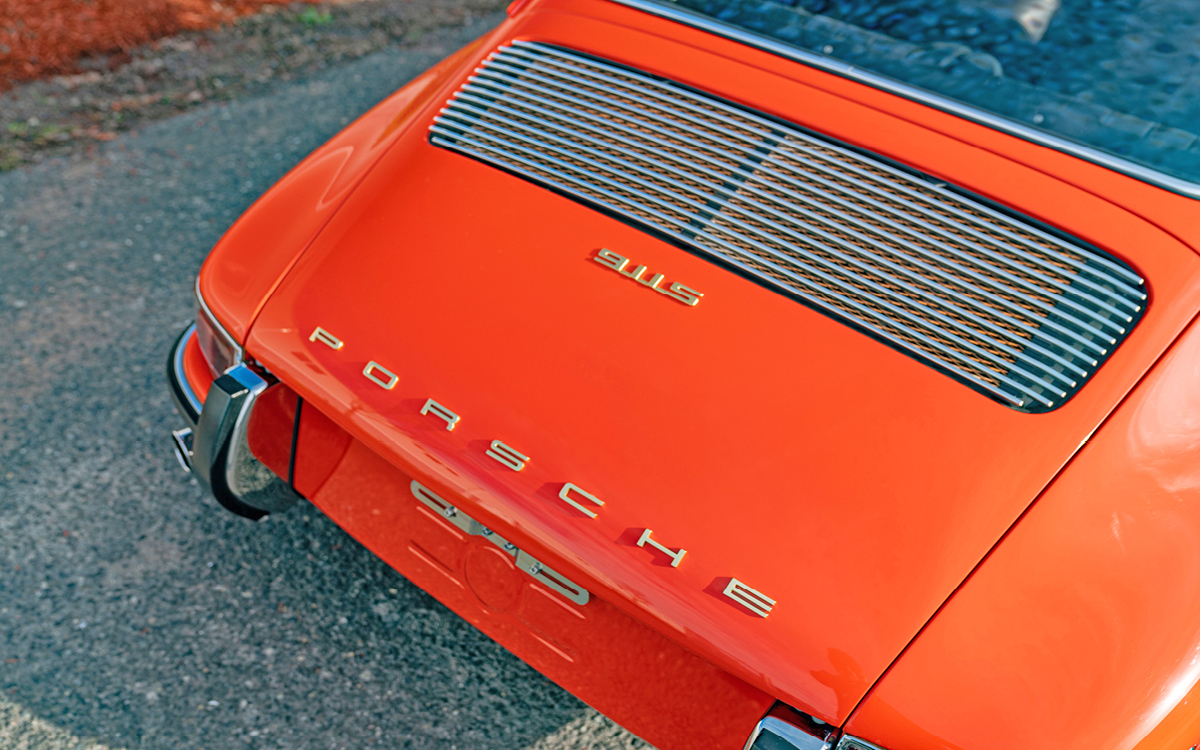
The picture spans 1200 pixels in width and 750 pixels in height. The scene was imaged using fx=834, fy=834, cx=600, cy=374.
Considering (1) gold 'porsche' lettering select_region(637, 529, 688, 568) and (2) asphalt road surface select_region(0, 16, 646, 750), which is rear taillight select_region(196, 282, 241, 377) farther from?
(1) gold 'porsche' lettering select_region(637, 529, 688, 568)

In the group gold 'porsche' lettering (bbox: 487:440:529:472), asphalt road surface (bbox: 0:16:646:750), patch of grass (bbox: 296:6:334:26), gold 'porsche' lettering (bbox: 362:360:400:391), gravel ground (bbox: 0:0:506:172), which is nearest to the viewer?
gold 'porsche' lettering (bbox: 487:440:529:472)

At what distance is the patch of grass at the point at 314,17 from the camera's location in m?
5.34

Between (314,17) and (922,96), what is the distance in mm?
4665

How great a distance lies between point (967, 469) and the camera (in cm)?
144

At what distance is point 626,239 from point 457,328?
1.31ft

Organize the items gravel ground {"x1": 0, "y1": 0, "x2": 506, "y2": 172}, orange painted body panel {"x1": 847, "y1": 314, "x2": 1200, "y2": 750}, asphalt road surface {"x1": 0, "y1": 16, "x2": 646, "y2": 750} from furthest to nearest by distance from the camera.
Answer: gravel ground {"x1": 0, "y1": 0, "x2": 506, "y2": 172}, asphalt road surface {"x1": 0, "y1": 16, "x2": 646, "y2": 750}, orange painted body panel {"x1": 847, "y1": 314, "x2": 1200, "y2": 750}

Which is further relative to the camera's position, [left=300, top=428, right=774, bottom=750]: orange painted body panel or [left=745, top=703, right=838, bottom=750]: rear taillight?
[left=300, top=428, right=774, bottom=750]: orange painted body panel

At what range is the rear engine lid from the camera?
4.58 feet

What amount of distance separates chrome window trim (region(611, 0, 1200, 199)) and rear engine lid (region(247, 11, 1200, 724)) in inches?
4.4

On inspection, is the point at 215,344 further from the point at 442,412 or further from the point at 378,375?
the point at 442,412

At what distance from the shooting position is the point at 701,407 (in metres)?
1.55

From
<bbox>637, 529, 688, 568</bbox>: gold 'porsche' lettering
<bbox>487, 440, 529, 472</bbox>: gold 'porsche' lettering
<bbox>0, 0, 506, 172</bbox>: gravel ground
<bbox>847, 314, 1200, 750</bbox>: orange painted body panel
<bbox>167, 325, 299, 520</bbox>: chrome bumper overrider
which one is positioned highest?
<bbox>847, 314, 1200, 750</bbox>: orange painted body panel

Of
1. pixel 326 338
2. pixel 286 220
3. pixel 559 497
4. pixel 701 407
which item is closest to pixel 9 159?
pixel 286 220

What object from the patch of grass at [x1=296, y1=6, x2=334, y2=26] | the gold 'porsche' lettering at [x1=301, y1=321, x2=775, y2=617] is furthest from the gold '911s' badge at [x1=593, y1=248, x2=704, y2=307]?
the patch of grass at [x1=296, y1=6, x2=334, y2=26]
